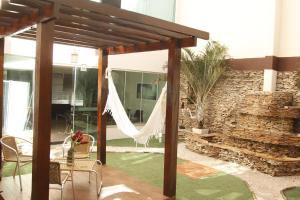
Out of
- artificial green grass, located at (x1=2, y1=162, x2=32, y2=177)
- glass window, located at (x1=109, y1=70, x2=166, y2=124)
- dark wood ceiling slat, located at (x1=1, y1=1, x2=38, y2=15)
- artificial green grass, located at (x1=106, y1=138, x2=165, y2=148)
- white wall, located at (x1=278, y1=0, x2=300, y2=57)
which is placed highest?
white wall, located at (x1=278, y1=0, x2=300, y2=57)

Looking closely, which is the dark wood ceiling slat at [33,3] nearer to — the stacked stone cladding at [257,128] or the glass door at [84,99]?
the glass door at [84,99]

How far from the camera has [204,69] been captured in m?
7.55

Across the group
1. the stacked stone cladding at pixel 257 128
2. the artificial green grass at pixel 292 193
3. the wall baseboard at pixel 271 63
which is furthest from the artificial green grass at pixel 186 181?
the wall baseboard at pixel 271 63

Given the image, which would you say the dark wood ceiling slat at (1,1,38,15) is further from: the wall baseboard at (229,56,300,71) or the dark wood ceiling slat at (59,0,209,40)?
the wall baseboard at (229,56,300,71)

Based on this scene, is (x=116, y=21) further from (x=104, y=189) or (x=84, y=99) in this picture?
(x=84, y=99)

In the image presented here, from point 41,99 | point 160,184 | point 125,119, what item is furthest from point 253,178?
point 41,99

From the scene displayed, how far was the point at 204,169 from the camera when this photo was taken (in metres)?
5.30

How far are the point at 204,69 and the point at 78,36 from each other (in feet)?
14.2

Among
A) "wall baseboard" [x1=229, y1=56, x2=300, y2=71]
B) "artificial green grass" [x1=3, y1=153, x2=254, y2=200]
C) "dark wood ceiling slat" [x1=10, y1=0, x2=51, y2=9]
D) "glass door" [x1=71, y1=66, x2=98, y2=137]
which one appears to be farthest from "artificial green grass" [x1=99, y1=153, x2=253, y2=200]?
"wall baseboard" [x1=229, y1=56, x2=300, y2=71]

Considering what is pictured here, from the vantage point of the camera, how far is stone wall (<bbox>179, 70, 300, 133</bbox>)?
6.91m

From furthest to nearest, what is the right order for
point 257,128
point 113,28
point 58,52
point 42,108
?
point 58,52 → point 257,128 → point 113,28 → point 42,108

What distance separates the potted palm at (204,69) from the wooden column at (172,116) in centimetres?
394

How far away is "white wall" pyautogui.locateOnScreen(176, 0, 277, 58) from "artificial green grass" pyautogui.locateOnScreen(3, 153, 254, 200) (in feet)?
12.4

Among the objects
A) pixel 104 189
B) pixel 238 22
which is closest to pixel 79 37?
pixel 104 189
